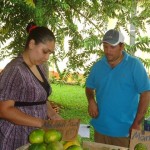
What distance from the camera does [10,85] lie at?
2666 millimetres

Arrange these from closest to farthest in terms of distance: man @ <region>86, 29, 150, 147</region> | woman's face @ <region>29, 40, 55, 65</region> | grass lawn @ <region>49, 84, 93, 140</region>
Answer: woman's face @ <region>29, 40, 55, 65</region>, man @ <region>86, 29, 150, 147</region>, grass lawn @ <region>49, 84, 93, 140</region>

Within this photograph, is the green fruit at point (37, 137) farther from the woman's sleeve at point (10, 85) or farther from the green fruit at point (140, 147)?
the green fruit at point (140, 147)

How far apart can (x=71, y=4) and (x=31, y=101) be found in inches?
103

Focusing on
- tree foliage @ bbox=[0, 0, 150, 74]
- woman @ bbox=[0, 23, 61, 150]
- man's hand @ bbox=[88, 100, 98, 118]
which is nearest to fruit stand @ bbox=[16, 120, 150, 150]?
woman @ bbox=[0, 23, 61, 150]

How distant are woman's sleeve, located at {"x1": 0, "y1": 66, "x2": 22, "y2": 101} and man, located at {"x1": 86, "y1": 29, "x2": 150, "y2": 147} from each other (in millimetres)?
1153

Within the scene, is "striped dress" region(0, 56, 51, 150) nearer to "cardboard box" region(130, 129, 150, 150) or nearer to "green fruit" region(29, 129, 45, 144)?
"green fruit" region(29, 129, 45, 144)

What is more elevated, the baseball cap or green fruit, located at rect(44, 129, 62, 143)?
the baseball cap

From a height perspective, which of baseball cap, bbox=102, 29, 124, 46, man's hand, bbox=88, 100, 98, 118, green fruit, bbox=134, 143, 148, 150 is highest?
baseball cap, bbox=102, 29, 124, 46

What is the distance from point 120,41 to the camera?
361cm

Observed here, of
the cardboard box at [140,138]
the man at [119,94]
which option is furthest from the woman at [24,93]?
the man at [119,94]

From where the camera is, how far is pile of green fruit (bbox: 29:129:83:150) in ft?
7.75

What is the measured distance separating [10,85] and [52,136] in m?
0.50

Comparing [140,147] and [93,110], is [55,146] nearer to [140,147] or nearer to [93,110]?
[140,147]

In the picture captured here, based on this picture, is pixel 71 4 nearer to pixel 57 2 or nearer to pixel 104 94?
pixel 57 2
